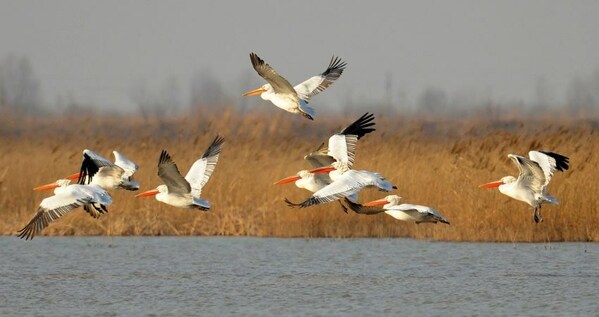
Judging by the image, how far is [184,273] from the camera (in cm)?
1335

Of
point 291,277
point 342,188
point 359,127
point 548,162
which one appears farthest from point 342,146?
point 548,162

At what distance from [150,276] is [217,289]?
1.14m

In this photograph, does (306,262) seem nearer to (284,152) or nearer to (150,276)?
(150,276)

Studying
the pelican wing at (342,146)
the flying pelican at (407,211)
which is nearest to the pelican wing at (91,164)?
the pelican wing at (342,146)

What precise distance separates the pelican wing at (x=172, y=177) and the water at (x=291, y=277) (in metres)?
0.90

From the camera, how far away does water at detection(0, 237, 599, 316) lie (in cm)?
1109

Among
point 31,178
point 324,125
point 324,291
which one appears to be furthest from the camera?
Result: point 324,125

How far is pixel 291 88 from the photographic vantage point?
12312 millimetres

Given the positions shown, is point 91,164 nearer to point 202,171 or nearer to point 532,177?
point 202,171

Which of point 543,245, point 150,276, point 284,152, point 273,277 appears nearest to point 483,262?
point 543,245

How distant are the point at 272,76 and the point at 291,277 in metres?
2.11

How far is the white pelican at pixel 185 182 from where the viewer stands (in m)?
12.1

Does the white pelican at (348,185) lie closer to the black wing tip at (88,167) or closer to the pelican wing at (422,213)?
the pelican wing at (422,213)

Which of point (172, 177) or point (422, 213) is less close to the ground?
point (172, 177)
